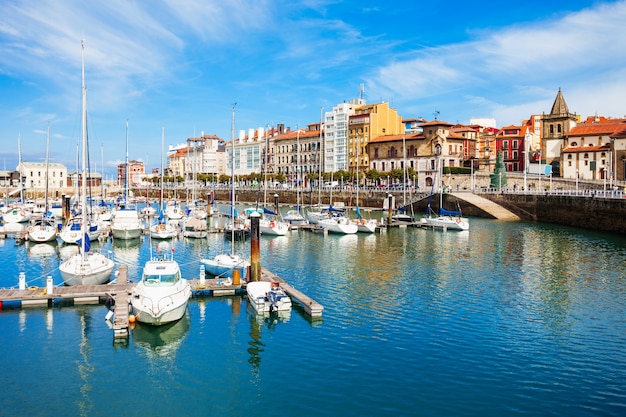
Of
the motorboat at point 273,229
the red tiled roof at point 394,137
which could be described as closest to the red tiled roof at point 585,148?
the red tiled roof at point 394,137

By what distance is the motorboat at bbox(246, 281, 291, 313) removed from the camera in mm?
29047

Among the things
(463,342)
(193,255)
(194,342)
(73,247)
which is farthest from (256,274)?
(73,247)

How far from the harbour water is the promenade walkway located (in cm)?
4822

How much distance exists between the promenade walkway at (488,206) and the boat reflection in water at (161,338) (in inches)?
2767

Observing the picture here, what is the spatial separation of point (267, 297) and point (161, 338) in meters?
6.36

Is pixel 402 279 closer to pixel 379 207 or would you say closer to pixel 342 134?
pixel 379 207

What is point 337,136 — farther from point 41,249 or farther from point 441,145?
point 41,249

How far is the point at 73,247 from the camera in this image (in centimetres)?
5438

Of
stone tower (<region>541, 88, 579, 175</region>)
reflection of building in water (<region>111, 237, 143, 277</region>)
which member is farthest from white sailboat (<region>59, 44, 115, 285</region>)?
stone tower (<region>541, 88, 579, 175</region>)

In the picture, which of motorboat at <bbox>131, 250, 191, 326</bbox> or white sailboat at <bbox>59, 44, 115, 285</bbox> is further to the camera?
white sailboat at <bbox>59, 44, 115, 285</bbox>

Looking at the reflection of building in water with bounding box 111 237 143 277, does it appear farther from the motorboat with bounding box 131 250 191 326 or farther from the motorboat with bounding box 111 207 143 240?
the motorboat with bounding box 131 250 191 326

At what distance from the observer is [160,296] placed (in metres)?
26.7

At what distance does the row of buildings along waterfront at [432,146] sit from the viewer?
109m

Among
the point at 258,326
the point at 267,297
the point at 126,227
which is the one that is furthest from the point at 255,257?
the point at 126,227
